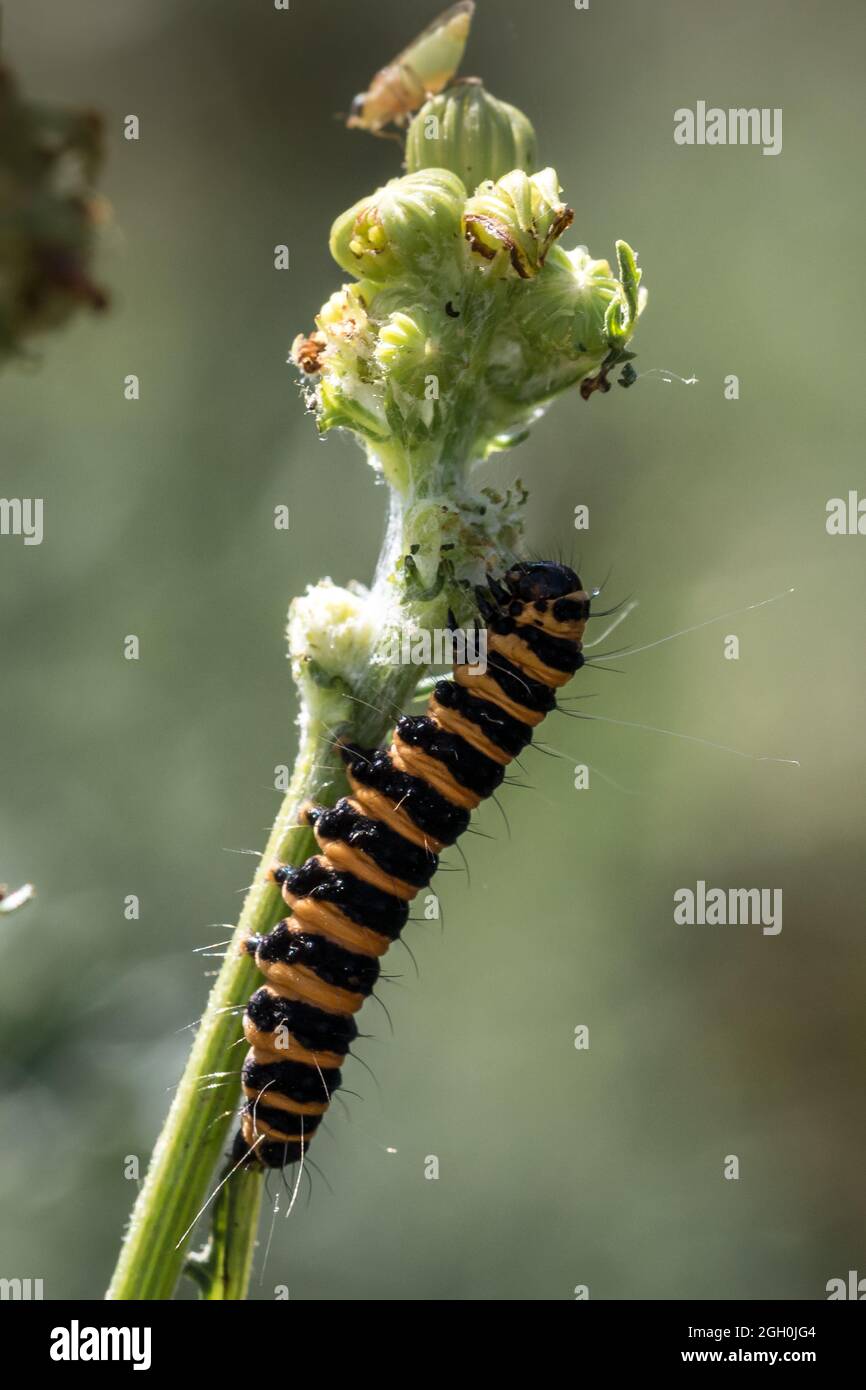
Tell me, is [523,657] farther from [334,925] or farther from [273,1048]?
[273,1048]

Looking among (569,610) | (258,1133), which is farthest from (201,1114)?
(569,610)

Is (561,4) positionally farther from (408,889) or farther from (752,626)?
(408,889)

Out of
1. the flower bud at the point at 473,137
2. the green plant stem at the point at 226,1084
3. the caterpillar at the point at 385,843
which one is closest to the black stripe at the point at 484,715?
the caterpillar at the point at 385,843

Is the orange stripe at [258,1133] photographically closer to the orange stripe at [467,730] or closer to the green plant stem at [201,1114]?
the green plant stem at [201,1114]

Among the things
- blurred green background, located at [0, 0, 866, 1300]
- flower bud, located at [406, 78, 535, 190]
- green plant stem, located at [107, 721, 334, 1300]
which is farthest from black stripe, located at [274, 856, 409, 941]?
flower bud, located at [406, 78, 535, 190]

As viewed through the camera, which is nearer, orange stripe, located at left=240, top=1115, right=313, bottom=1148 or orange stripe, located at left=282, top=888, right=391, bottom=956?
orange stripe, located at left=282, top=888, right=391, bottom=956

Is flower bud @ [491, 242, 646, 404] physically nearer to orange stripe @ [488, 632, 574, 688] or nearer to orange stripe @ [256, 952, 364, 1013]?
orange stripe @ [488, 632, 574, 688]
